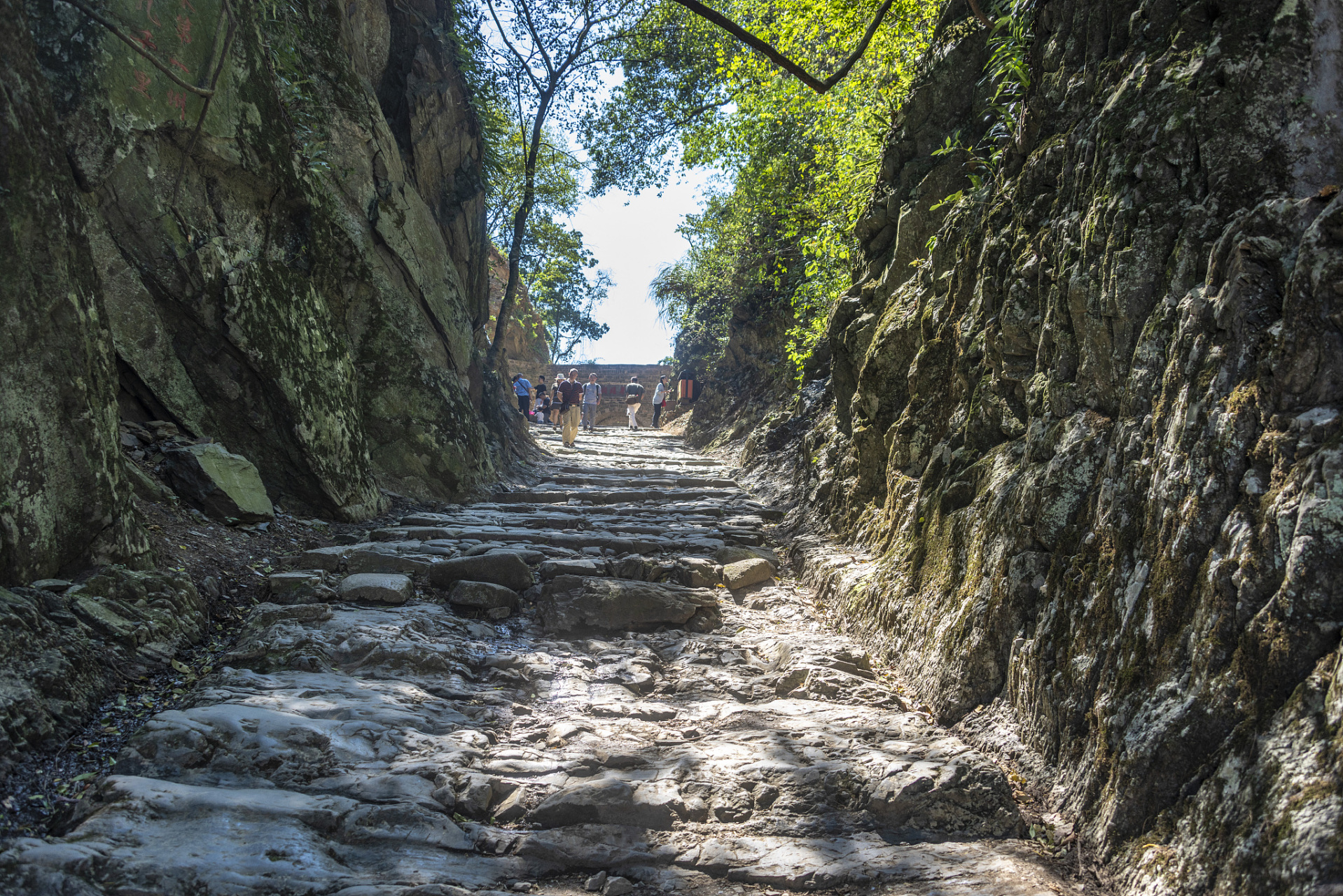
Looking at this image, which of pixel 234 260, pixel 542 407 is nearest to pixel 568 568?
pixel 234 260

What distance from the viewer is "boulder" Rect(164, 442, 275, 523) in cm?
505

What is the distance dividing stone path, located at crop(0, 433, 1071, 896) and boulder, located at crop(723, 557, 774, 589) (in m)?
0.51

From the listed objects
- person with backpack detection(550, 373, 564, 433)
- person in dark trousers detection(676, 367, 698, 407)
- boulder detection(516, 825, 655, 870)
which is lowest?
boulder detection(516, 825, 655, 870)

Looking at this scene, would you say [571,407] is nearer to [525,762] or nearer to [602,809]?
[525,762]

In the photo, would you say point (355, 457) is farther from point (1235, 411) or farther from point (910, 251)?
point (1235, 411)

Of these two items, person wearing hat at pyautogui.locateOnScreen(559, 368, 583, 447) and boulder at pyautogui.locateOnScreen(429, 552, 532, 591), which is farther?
person wearing hat at pyautogui.locateOnScreen(559, 368, 583, 447)

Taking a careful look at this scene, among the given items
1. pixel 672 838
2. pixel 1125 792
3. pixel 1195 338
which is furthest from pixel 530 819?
pixel 1195 338

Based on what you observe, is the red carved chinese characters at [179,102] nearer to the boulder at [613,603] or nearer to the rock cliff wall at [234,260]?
the rock cliff wall at [234,260]

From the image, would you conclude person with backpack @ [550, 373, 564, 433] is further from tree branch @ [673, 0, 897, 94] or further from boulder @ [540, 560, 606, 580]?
tree branch @ [673, 0, 897, 94]

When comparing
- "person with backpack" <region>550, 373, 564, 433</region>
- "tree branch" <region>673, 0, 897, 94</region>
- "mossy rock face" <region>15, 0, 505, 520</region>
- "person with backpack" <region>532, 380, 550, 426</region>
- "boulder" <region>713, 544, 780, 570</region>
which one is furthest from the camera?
"person with backpack" <region>532, 380, 550, 426</region>

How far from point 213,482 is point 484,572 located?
1.88 m

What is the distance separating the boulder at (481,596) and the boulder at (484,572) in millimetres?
150

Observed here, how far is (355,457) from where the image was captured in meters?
6.62

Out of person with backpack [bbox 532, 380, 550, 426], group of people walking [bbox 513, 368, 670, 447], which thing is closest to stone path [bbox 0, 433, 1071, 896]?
group of people walking [bbox 513, 368, 670, 447]
